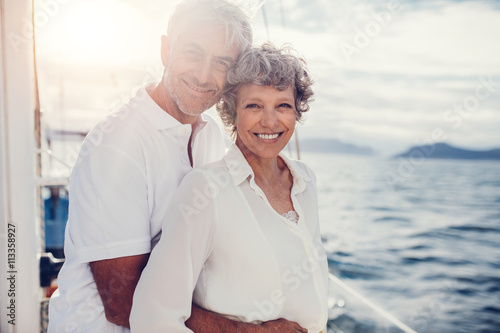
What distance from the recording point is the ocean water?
42.8ft

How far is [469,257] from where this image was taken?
20188 millimetres

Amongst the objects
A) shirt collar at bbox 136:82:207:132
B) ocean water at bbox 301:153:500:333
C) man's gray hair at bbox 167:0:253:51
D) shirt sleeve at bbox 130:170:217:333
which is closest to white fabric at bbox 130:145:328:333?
shirt sleeve at bbox 130:170:217:333

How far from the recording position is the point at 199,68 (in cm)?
146

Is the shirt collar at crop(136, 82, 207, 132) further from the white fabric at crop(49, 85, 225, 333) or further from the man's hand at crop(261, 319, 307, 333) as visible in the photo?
the man's hand at crop(261, 319, 307, 333)

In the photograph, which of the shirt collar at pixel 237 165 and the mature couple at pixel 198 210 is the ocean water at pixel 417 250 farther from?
the shirt collar at pixel 237 165

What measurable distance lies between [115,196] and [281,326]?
608mm

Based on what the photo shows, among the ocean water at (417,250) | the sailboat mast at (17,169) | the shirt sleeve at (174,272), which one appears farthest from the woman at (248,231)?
the ocean water at (417,250)

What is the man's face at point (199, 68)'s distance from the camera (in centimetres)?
144

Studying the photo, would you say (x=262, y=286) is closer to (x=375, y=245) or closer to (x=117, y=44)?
(x=117, y=44)

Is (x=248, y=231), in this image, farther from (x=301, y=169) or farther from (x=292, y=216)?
(x=301, y=169)

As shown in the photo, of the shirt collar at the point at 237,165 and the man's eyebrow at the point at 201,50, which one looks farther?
the man's eyebrow at the point at 201,50

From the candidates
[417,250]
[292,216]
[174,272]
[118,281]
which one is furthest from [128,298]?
[417,250]

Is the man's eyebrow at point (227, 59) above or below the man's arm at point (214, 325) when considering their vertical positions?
above

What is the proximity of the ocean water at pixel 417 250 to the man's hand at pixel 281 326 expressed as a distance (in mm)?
1516
